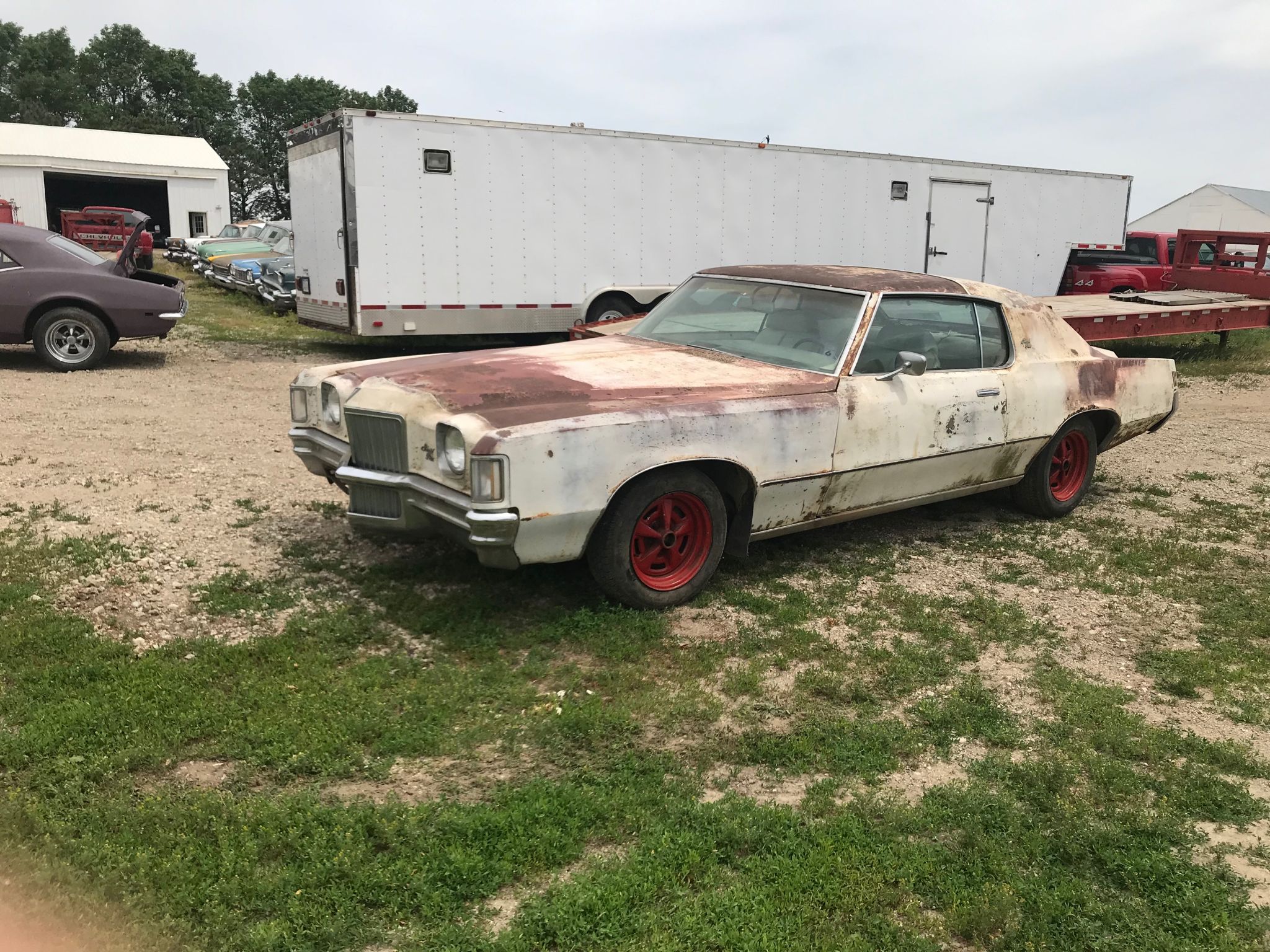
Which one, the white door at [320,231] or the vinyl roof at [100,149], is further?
the vinyl roof at [100,149]

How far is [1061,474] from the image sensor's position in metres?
6.62

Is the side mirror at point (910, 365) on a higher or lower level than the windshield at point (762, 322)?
lower

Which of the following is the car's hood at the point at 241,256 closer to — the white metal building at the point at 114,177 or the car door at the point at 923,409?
the car door at the point at 923,409

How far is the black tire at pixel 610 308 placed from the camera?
12.4m

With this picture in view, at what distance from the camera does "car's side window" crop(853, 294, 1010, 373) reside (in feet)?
17.5

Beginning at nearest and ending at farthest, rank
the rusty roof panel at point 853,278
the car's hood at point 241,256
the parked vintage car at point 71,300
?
the rusty roof panel at point 853,278
the parked vintage car at point 71,300
the car's hood at point 241,256

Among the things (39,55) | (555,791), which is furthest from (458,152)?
(39,55)

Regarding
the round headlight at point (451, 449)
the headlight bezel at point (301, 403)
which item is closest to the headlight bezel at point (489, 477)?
the round headlight at point (451, 449)

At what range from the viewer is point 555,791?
10.4 ft

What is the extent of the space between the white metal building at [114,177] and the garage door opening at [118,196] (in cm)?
3

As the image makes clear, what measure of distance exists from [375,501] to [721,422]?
156cm

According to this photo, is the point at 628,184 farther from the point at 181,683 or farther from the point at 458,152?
the point at 181,683

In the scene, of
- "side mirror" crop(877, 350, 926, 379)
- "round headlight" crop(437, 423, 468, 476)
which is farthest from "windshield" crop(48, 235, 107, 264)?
"side mirror" crop(877, 350, 926, 379)

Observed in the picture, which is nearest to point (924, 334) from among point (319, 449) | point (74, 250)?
point (319, 449)
